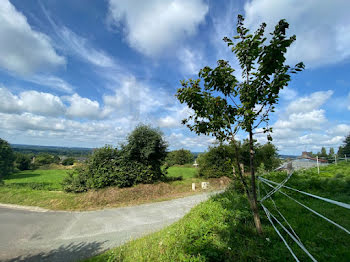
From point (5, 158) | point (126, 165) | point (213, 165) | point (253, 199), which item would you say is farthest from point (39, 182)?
point (253, 199)

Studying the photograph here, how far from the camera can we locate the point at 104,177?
386 inches

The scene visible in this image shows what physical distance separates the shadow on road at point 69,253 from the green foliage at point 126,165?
5.05 meters

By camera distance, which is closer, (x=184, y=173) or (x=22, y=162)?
(x=184, y=173)

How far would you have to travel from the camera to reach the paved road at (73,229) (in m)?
4.43

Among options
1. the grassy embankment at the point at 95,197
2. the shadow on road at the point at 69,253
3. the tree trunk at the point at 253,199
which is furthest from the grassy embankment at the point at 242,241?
the grassy embankment at the point at 95,197

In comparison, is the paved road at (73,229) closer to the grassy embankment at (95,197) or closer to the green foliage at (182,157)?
the grassy embankment at (95,197)

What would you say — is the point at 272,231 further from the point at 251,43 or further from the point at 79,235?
the point at 79,235

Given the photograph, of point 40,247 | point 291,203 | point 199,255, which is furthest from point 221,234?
point 40,247

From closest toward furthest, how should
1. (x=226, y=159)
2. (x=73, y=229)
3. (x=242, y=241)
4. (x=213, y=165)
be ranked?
(x=242, y=241), (x=73, y=229), (x=226, y=159), (x=213, y=165)

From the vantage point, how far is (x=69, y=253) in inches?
171

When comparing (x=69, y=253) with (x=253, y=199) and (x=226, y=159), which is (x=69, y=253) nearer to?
(x=253, y=199)

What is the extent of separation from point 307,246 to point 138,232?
15.2 ft

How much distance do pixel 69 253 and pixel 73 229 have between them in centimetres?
180

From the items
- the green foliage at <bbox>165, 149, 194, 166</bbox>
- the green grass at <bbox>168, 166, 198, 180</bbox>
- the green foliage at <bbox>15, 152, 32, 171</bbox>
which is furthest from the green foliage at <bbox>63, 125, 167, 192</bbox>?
the green foliage at <bbox>15, 152, 32, 171</bbox>
